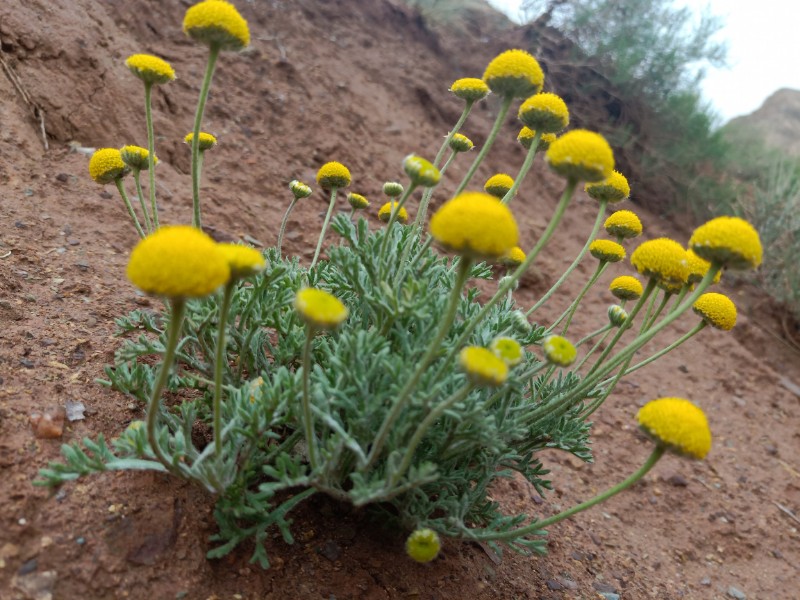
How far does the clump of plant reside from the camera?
1.49m

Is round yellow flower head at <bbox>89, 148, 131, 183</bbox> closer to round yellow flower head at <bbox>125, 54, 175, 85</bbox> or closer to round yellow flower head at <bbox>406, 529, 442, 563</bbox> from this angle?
round yellow flower head at <bbox>125, 54, 175, 85</bbox>

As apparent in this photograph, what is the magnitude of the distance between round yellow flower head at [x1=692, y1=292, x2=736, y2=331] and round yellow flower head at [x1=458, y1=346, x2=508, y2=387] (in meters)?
1.21

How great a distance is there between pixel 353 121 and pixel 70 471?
4.76 meters

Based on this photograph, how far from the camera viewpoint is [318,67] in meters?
6.29

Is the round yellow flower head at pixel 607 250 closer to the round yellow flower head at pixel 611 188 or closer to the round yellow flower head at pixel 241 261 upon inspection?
the round yellow flower head at pixel 611 188

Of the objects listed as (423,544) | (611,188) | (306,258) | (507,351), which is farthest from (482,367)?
(306,258)

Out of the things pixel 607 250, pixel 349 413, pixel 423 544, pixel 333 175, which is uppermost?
pixel 607 250

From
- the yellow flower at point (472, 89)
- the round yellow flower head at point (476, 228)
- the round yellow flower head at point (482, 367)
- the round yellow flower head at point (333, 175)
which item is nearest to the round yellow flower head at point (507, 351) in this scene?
the round yellow flower head at point (482, 367)

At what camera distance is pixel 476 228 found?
139 centimetres

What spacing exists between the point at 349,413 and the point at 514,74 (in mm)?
1305

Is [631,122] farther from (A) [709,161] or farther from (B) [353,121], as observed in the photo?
(B) [353,121]

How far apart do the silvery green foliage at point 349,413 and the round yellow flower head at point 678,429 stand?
0.41m

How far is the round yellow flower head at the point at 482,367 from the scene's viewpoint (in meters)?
1.49

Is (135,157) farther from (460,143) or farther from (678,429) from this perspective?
(678,429)
